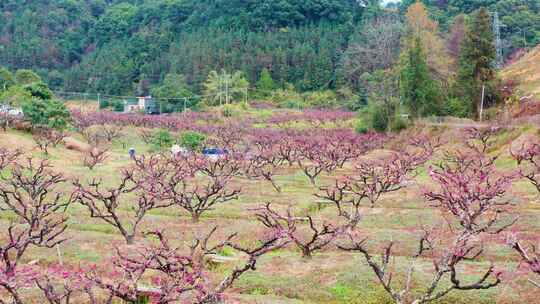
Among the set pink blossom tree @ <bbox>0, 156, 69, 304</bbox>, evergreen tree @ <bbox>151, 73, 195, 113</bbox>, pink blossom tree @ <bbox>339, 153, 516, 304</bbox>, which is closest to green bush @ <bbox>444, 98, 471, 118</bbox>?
pink blossom tree @ <bbox>339, 153, 516, 304</bbox>

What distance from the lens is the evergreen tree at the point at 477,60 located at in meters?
55.6

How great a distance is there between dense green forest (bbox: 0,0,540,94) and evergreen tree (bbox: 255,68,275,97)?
9.28 feet

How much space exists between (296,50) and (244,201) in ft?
257

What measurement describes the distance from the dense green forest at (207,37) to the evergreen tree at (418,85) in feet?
111

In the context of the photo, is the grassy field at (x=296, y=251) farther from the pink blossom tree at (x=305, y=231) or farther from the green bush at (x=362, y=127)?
the green bush at (x=362, y=127)

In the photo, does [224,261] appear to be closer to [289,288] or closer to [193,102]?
[289,288]

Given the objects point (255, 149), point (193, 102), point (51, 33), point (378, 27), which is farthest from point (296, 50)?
point (51, 33)

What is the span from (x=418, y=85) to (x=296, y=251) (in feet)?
136

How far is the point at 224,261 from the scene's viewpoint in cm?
1952

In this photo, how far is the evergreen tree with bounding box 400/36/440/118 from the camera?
57906 millimetres

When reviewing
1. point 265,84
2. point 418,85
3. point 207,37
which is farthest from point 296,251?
point 207,37

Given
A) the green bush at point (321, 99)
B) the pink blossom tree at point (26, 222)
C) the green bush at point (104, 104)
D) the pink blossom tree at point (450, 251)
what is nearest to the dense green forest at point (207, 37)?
the green bush at point (321, 99)

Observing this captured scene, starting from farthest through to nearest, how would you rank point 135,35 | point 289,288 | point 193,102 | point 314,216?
point 135,35, point 193,102, point 314,216, point 289,288

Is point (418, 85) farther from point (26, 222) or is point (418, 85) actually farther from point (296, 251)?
point (26, 222)
